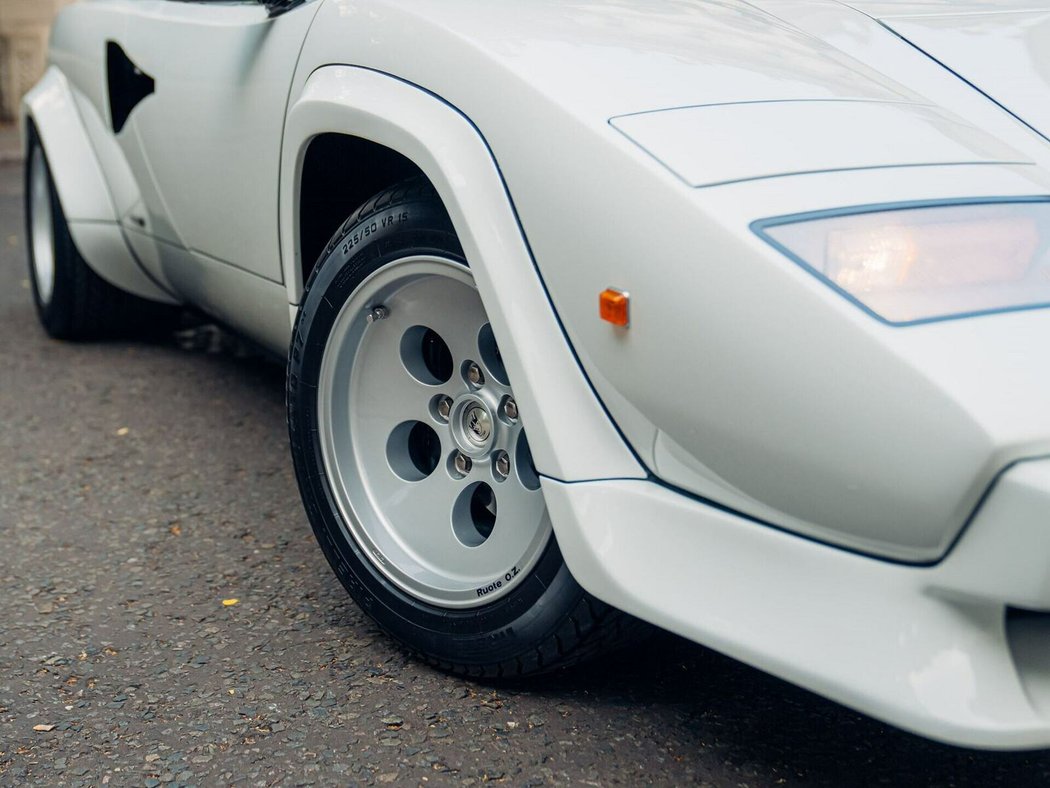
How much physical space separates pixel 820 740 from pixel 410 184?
1080 millimetres

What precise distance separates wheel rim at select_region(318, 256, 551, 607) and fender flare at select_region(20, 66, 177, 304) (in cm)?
162

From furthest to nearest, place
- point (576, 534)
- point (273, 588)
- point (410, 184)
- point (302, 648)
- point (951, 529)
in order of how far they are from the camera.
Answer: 1. point (273, 588)
2. point (302, 648)
3. point (410, 184)
4. point (576, 534)
5. point (951, 529)

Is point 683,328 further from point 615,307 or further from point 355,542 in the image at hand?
point 355,542

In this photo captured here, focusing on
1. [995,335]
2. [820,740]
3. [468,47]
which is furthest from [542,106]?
[820,740]

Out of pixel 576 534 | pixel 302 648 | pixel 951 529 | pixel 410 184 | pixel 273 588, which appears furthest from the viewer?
pixel 273 588

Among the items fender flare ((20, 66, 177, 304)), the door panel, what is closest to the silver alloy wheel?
fender flare ((20, 66, 177, 304))

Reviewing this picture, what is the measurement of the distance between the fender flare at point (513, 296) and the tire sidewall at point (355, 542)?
0.12 m

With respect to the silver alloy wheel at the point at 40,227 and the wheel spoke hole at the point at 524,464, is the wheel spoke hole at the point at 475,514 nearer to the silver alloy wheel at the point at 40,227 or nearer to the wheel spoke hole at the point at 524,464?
the wheel spoke hole at the point at 524,464

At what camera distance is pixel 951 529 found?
1405mm

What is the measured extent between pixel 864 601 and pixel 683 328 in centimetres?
39

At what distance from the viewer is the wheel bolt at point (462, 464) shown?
2.14m

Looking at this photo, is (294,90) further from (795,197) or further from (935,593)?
(935,593)

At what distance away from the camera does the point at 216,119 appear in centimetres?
271

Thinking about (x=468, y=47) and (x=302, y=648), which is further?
(x=302, y=648)
